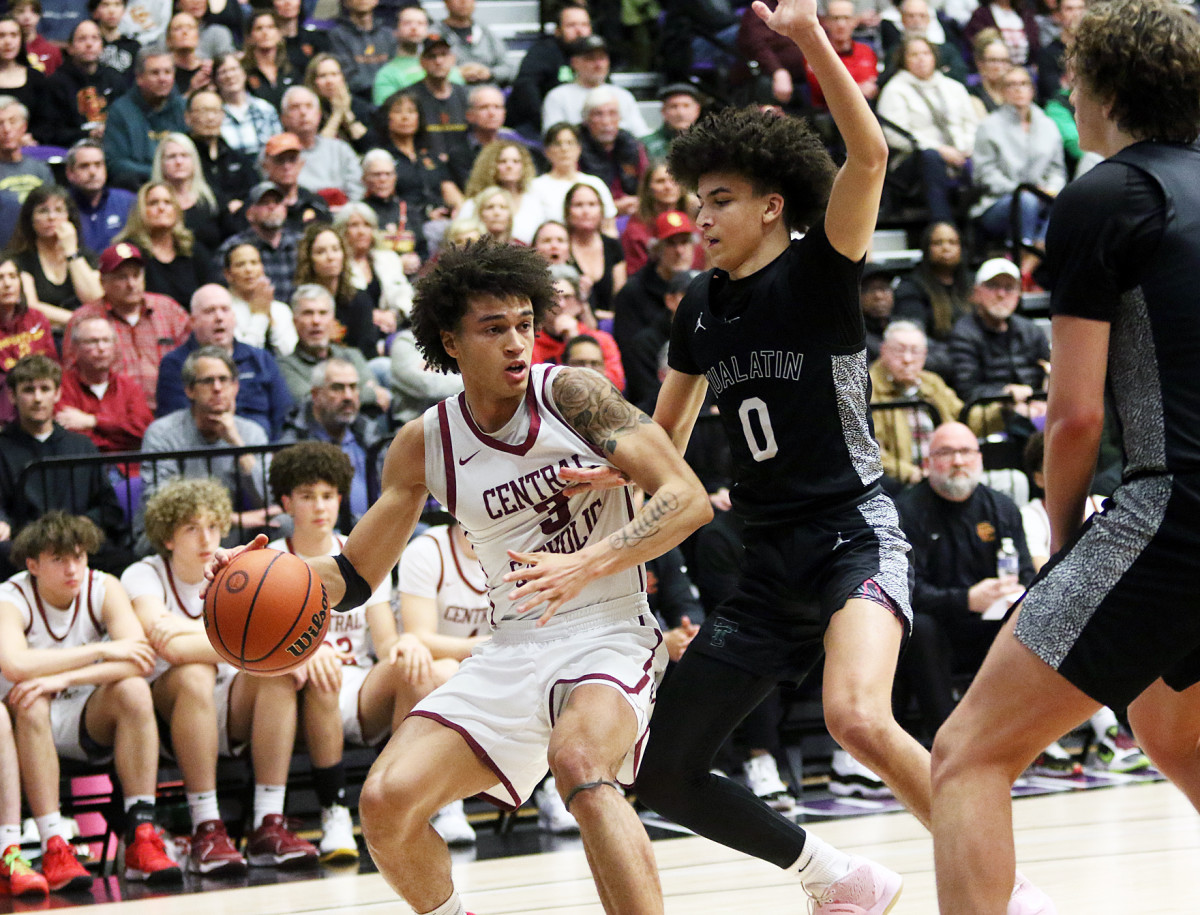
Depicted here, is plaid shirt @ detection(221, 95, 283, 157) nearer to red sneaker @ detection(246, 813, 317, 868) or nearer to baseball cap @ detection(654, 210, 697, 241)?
baseball cap @ detection(654, 210, 697, 241)

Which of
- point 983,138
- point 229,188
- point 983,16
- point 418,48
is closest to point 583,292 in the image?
point 229,188

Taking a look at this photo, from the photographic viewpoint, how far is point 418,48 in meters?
11.6

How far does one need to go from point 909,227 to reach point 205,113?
229 inches

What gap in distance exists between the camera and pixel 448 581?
22.9 feet

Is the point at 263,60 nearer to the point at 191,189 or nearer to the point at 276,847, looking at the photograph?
the point at 191,189

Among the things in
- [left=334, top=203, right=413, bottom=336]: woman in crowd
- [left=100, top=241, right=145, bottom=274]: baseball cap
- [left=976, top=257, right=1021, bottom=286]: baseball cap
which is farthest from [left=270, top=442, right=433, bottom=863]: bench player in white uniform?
[left=976, top=257, right=1021, bottom=286]: baseball cap

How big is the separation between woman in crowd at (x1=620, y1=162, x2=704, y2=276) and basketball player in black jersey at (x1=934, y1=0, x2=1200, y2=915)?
22.8 ft

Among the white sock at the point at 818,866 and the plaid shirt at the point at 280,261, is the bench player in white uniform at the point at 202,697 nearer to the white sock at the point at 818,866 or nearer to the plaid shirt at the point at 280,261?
the plaid shirt at the point at 280,261

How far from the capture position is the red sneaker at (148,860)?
6.17 meters

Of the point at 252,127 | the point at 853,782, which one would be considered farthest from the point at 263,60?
the point at 853,782

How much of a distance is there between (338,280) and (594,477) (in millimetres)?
5301

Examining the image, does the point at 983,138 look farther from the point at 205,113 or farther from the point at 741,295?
the point at 741,295

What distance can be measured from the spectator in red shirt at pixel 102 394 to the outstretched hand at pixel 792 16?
17.1 ft

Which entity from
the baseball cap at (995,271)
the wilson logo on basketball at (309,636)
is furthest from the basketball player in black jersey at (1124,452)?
the baseball cap at (995,271)
